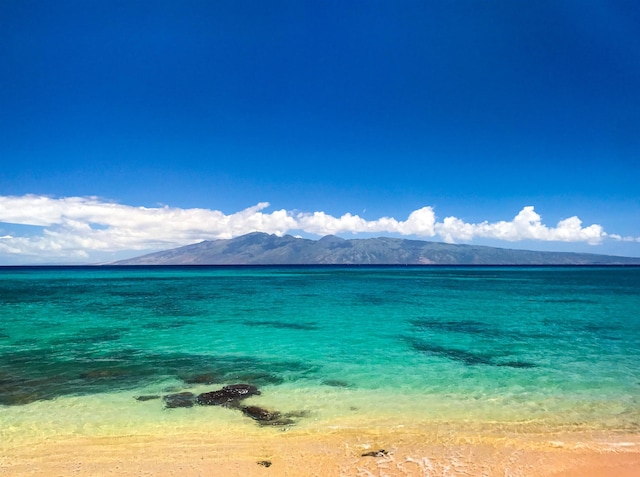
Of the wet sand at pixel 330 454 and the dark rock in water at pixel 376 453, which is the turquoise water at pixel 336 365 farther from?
the dark rock in water at pixel 376 453

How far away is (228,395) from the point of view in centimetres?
1348

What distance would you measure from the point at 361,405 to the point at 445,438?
3048mm

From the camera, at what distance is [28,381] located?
1522 cm

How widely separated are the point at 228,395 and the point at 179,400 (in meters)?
1.52

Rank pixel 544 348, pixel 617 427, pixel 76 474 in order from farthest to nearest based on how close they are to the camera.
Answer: pixel 544 348 < pixel 617 427 < pixel 76 474

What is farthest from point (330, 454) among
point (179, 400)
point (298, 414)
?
point (179, 400)

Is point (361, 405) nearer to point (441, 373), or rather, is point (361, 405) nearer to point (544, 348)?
point (441, 373)

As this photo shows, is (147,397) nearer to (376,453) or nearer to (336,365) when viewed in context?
(336,365)

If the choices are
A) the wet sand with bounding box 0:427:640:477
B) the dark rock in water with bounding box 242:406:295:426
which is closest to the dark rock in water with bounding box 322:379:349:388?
the dark rock in water with bounding box 242:406:295:426

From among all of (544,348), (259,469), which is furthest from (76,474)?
(544,348)

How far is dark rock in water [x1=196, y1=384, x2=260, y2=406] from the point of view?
1284 cm

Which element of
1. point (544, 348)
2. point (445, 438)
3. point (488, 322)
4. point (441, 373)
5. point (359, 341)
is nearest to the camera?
point (445, 438)

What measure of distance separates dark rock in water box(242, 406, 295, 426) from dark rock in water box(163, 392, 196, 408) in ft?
6.31

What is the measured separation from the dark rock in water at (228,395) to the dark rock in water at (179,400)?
9.7 inches
